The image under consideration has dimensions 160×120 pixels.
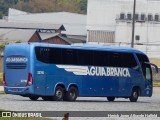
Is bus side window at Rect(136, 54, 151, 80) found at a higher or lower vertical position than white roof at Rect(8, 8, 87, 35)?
lower

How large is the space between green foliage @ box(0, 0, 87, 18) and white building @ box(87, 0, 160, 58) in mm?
77264

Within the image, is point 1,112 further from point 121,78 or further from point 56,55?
point 121,78

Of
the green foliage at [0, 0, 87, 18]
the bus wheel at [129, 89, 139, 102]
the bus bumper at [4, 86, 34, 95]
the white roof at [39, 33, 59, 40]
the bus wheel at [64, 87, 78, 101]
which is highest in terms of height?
the green foliage at [0, 0, 87, 18]

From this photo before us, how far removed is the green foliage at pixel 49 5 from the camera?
184m

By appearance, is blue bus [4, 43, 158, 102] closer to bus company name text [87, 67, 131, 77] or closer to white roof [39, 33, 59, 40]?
bus company name text [87, 67, 131, 77]

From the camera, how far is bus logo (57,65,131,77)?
1519 inches

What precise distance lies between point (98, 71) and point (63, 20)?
295 ft

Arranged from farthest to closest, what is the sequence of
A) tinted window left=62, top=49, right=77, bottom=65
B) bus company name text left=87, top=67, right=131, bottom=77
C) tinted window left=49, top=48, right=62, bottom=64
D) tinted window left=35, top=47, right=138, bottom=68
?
bus company name text left=87, top=67, right=131, bottom=77, tinted window left=62, top=49, right=77, bottom=65, tinted window left=49, top=48, right=62, bottom=64, tinted window left=35, top=47, right=138, bottom=68

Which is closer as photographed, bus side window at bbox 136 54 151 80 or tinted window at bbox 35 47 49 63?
tinted window at bbox 35 47 49 63

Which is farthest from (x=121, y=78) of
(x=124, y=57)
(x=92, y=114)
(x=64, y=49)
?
(x=92, y=114)

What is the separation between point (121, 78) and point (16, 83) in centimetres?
664

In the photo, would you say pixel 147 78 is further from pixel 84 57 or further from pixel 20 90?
pixel 20 90

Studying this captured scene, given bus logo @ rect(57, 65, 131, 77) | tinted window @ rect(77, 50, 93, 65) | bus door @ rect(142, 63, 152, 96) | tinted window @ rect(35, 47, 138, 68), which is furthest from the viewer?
bus door @ rect(142, 63, 152, 96)

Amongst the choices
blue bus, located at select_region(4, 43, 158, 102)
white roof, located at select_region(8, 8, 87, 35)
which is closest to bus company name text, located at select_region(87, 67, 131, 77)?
blue bus, located at select_region(4, 43, 158, 102)
